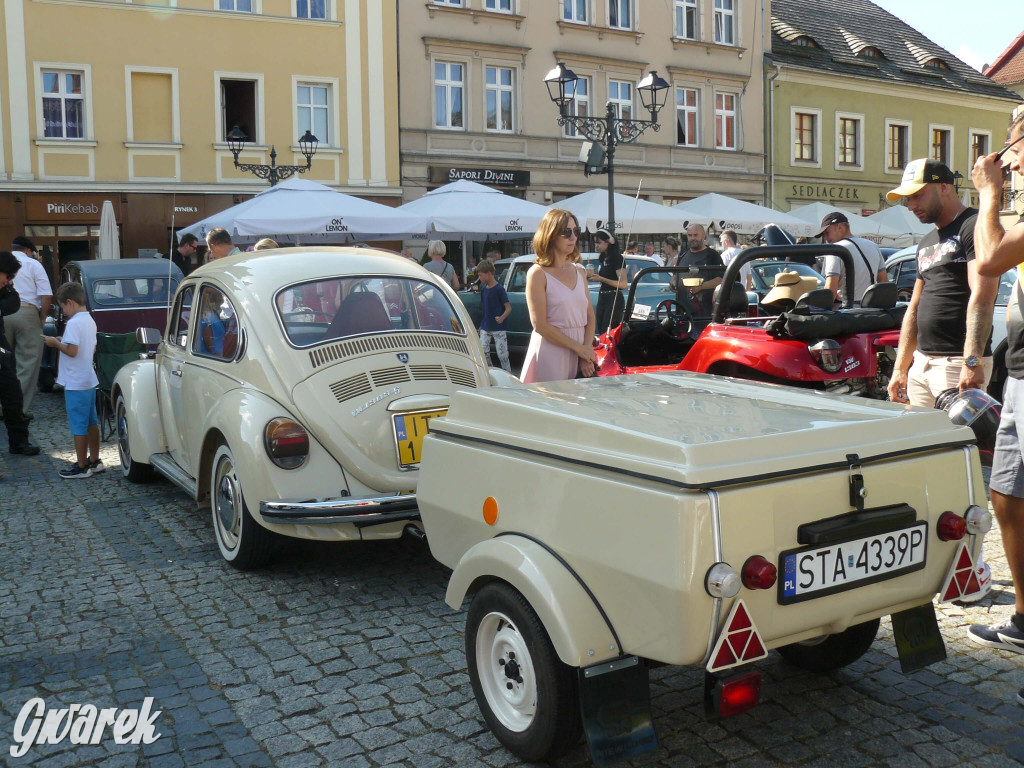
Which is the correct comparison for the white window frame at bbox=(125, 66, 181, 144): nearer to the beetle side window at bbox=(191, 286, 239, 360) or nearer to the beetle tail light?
the beetle side window at bbox=(191, 286, 239, 360)

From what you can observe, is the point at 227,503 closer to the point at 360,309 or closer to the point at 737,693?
the point at 360,309

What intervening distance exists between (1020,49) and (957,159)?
14.1 meters

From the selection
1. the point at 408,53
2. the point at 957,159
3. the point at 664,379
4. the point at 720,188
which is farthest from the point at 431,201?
the point at 957,159

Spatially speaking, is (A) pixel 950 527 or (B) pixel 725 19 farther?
(B) pixel 725 19

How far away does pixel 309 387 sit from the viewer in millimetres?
5449

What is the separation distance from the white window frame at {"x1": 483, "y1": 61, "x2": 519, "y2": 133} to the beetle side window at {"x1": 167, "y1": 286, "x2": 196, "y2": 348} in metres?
21.3

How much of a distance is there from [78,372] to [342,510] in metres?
4.00

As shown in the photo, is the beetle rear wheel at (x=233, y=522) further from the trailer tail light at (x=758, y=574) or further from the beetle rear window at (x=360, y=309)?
the trailer tail light at (x=758, y=574)

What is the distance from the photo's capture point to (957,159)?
123ft

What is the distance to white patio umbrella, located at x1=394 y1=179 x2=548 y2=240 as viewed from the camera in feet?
53.4

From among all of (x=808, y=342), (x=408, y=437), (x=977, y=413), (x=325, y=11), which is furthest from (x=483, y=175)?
(x=977, y=413)

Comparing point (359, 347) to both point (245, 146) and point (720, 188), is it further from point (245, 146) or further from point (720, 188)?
point (720, 188)

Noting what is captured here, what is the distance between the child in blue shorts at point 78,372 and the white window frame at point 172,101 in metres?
16.7

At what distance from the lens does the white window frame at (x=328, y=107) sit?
A: 981 inches
